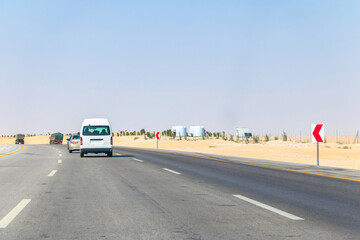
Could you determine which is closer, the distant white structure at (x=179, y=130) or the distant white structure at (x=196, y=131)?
the distant white structure at (x=179, y=130)

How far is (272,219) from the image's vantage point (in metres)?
7.01

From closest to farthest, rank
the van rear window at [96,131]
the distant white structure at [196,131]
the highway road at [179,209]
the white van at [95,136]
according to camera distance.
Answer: the highway road at [179,209], the white van at [95,136], the van rear window at [96,131], the distant white structure at [196,131]

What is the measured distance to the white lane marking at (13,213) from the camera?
6.67m

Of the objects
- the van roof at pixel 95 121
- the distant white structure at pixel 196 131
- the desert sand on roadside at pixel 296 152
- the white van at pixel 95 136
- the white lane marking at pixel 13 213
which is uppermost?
→ the distant white structure at pixel 196 131

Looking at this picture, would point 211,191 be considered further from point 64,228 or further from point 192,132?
point 192,132

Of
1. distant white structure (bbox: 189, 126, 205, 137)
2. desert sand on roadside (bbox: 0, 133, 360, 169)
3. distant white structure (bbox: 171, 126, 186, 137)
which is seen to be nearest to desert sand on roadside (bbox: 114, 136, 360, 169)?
desert sand on roadside (bbox: 0, 133, 360, 169)

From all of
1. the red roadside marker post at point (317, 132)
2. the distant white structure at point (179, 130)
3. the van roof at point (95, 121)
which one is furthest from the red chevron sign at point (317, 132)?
the distant white structure at point (179, 130)

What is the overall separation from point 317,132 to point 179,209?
13.6 m

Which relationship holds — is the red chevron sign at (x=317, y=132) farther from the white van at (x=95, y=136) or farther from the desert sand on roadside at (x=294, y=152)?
the white van at (x=95, y=136)

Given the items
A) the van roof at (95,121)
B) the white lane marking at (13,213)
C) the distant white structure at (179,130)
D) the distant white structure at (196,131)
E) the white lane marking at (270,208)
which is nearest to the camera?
the white lane marking at (13,213)

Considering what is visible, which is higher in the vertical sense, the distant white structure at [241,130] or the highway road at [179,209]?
the distant white structure at [241,130]

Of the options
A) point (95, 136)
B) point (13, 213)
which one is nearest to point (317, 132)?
point (95, 136)

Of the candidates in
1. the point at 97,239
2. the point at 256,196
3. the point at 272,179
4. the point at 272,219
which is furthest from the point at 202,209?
the point at 272,179

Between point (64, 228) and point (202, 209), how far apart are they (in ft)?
8.53
